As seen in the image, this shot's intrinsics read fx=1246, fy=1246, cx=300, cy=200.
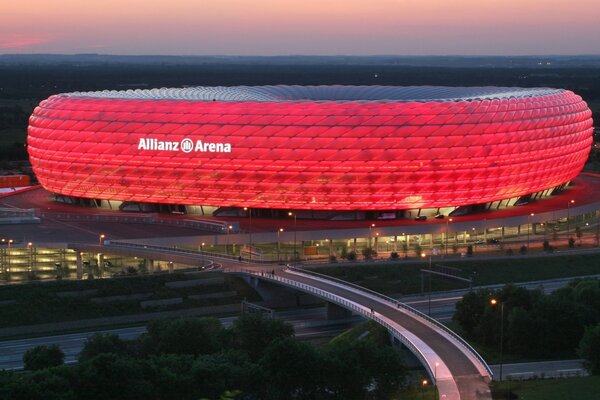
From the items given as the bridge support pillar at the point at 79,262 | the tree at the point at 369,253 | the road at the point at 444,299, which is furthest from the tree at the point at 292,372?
the bridge support pillar at the point at 79,262

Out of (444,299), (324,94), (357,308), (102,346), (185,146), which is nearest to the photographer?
(102,346)

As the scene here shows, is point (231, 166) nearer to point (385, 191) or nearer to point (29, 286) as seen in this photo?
point (385, 191)

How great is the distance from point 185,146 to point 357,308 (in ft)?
111

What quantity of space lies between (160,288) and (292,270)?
32.8ft

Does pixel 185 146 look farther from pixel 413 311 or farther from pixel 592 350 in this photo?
pixel 592 350

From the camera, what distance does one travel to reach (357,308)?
7231cm

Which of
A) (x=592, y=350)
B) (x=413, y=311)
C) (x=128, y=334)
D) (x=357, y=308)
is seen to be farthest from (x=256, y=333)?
(x=592, y=350)

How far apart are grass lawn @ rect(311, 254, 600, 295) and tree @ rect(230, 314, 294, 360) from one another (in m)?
21.4

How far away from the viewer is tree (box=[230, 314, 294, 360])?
62844 millimetres

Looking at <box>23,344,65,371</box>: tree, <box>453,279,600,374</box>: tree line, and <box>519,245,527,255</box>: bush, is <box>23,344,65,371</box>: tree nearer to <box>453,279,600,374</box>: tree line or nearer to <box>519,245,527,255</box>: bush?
<box>453,279,600,374</box>: tree line

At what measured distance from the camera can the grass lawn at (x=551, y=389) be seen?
182ft

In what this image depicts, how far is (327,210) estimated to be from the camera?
333 feet

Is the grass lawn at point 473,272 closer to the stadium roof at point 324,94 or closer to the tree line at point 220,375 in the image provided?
the stadium roof at point 324,94

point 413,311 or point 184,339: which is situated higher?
point 413,311
